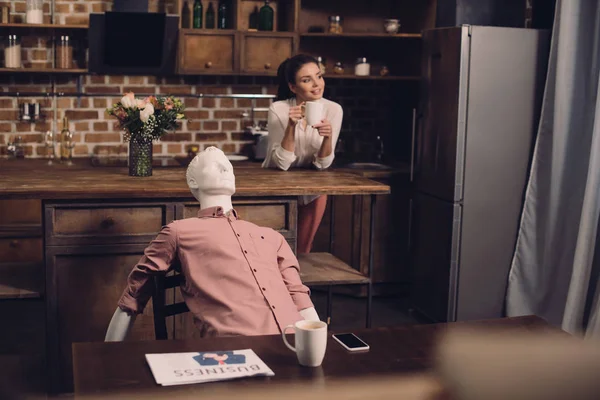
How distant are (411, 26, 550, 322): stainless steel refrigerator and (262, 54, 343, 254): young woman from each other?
730 millimetres

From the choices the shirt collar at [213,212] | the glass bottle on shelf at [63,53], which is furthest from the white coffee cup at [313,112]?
the glass bottle on shelf at [63,53]

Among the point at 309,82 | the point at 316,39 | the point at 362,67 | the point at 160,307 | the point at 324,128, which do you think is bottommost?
the point at 160,307

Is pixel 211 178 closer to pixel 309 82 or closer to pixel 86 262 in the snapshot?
pixel 86 262

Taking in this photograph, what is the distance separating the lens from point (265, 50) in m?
5.12

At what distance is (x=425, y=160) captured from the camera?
15.4 feet

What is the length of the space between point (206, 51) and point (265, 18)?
0.46 metres

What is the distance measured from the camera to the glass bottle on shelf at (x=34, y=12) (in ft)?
16.2

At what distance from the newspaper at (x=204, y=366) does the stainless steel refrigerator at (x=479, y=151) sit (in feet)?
9.17

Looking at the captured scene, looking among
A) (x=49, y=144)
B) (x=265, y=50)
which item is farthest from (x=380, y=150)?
(x=49, y=144)

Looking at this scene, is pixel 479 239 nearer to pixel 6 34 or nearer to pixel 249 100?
pixel 249 100

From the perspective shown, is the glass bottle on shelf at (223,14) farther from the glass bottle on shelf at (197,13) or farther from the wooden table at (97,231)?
the wooden table at (97,231)

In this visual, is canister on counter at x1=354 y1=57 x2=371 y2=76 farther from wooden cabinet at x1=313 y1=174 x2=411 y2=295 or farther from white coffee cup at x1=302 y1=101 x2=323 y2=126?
white coffee cup at x1=302 y1=101 x2=323 y2=126

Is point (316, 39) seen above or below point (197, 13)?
below

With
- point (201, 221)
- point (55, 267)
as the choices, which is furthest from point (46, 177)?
point (201, 221)
